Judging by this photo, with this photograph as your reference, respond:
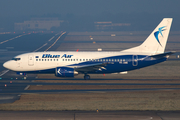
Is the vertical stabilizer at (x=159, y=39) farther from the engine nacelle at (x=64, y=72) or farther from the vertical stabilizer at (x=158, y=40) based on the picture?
the engine nacelle at (x=64, y=72)

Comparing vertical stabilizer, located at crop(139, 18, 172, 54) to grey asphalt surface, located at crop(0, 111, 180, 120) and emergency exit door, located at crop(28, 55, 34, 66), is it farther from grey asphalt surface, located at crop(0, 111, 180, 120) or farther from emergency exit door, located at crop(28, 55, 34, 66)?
grey asphalt surface, located at crop(0, 111, 180, 120)

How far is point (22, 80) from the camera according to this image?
46312 millimetres

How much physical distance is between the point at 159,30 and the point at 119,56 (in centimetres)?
792

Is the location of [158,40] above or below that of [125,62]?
above

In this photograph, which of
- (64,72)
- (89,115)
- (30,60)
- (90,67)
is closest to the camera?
(89,115)

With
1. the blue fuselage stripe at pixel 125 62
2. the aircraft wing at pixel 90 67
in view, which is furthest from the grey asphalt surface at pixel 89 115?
the blue fuselage stripe at pixel 125 62

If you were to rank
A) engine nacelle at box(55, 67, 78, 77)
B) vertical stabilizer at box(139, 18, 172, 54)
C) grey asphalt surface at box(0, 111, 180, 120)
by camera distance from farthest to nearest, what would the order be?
vertical stabilizer at box(139, 18, 172, 54) → engine nacelle at box(55, 67, 78, 77) → grey asphalt surface at box(0, 111, 180, 120)

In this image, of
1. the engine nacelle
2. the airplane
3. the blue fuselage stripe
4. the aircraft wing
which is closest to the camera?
the engine nacelle

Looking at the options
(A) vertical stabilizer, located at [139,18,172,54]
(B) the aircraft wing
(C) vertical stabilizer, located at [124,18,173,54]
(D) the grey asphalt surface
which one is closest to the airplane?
(B) the aircraft wing

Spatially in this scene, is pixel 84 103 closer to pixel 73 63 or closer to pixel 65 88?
pixel 65 88

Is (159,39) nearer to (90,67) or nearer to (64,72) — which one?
(90,67)

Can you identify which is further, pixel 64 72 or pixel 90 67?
pixel 90 67

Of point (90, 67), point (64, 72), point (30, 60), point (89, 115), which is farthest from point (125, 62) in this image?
point (89, 115)

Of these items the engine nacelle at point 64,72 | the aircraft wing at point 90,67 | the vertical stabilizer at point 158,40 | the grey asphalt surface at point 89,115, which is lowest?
the grey asphalt surface at point 89,115
